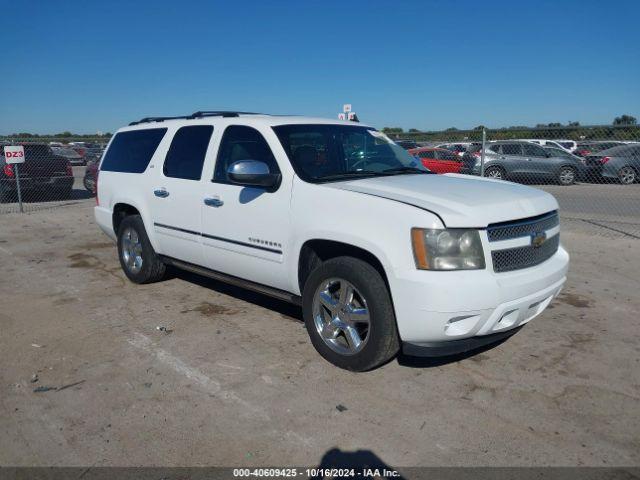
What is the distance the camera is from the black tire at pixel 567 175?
1777 cm

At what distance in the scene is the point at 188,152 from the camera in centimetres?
514

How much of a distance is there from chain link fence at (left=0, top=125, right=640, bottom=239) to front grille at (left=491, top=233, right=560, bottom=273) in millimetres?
6991

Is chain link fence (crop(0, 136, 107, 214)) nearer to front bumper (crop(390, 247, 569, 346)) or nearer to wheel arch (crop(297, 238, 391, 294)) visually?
wheel arch (crop(297, 238, 391, 294))

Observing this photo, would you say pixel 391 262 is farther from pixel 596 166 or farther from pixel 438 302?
pixel 596 166

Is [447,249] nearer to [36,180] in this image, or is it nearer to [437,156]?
[36,180]

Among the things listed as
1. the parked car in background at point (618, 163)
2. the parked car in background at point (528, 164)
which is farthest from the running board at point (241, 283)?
the parked car in background at point (618, 163)

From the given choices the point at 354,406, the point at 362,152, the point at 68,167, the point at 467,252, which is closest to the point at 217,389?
the point at 354,406

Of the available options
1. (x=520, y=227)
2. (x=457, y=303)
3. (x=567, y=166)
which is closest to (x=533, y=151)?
(x=567, y=166)

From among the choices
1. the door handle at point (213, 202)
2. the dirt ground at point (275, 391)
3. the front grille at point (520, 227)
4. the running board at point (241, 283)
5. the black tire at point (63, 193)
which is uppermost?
the door handle at point (213, 202)

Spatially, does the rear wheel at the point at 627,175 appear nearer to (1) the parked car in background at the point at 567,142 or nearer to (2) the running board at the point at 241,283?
(1) the parked car in background at the point at 567,142

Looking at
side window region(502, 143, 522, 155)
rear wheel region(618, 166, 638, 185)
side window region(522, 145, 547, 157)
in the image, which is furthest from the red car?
rear wheel region(618, 166, 638, 185)

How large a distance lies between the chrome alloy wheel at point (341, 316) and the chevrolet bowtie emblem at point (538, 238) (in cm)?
124

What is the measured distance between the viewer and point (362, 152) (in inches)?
188

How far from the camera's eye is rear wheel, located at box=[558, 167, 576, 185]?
17.8 m
